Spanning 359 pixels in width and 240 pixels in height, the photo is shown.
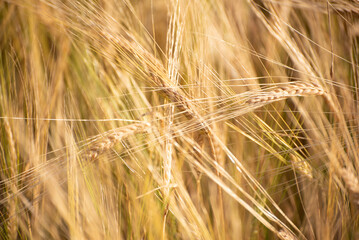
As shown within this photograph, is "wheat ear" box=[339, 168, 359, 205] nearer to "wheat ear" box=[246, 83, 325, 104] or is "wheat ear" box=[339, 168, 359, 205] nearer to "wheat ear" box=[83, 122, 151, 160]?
"wheat ear" box=[246, 83, 325, 104]

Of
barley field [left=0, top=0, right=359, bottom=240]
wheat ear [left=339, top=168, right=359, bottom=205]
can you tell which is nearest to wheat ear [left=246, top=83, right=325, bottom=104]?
barley field [left=0, top=0, right=359, bottom=240]

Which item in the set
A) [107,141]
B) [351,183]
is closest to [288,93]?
[351,183]

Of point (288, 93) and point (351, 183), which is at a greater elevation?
point (288, 93)

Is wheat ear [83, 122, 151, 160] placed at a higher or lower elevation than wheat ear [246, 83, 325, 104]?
lower

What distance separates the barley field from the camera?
579 millimetres

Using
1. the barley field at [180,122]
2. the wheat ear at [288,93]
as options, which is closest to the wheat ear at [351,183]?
the barley field at [180,122]

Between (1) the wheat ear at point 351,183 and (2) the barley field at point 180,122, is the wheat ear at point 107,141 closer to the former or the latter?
(2) the barley field at point 180,122

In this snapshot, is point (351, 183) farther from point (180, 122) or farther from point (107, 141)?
point (107, 141)

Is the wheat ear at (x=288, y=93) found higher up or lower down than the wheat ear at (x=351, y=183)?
higher up

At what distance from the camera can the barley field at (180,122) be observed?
579 millimetres

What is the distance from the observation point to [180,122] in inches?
23.9

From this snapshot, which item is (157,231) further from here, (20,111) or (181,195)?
(20,111)

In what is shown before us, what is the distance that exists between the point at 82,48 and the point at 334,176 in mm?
693

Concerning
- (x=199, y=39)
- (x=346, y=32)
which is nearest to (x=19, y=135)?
(x=199, y=39)
